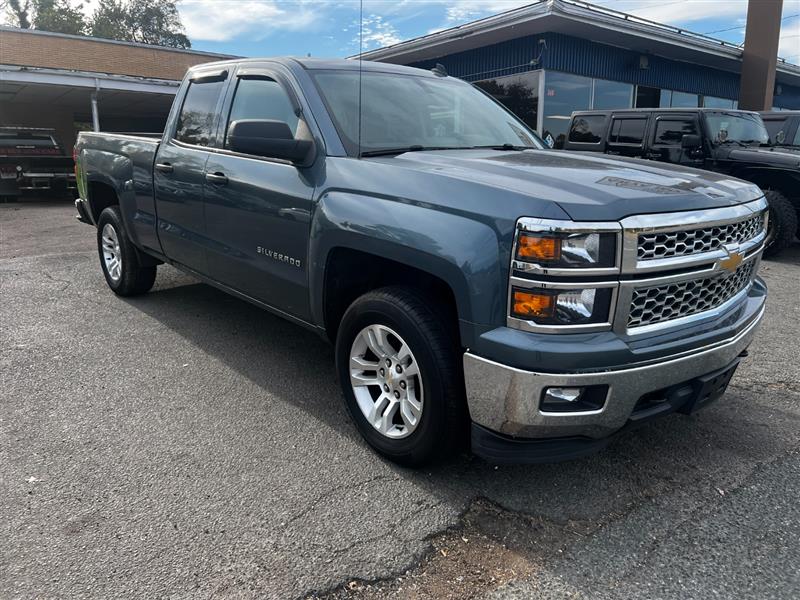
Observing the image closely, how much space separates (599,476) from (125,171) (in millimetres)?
4372

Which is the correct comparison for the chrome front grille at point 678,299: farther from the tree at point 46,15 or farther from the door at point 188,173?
the tree at point 46,15

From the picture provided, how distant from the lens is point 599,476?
306 cm

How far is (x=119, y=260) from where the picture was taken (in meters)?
5.92

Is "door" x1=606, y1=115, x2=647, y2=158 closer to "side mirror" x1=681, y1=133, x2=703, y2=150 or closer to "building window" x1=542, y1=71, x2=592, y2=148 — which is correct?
"side mirror" x1=681, y1=133, x2=703, y2=150

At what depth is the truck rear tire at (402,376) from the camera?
108 inches

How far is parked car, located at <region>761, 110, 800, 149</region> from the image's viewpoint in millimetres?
9711

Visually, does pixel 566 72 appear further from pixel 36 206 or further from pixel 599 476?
pixel 599 476

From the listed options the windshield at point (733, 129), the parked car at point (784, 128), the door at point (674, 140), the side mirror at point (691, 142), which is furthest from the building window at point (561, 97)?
the side mirror at point (691, 142)

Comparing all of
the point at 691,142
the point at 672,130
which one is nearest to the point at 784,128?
the point at 672,130

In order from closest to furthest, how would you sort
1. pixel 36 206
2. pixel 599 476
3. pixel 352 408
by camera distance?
pixel 599 476 < pixel 352 408 < pixel 36 206

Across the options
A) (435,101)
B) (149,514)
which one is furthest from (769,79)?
(149,514)

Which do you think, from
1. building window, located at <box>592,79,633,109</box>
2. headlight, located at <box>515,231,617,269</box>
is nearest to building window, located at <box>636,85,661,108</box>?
building window, located at <box>592,79,633,109</box>

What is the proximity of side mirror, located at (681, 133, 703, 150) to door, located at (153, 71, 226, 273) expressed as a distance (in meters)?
6.84

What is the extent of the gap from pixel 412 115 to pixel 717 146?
6.66m
